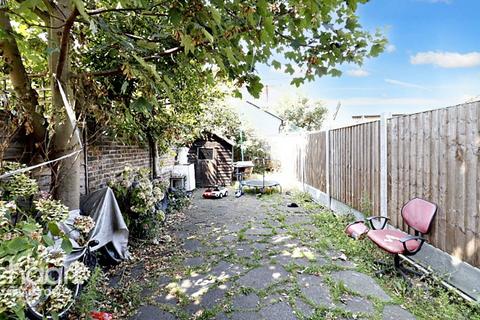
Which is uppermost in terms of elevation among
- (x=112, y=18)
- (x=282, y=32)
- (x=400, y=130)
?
(x=112, y=18)

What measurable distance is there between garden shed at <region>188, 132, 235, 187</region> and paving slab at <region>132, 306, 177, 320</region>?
8.24m

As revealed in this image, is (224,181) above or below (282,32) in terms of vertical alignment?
below

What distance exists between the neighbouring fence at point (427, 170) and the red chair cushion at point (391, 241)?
10.1 inches

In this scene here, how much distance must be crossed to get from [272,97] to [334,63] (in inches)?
743

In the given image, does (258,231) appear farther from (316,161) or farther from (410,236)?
(316,161)

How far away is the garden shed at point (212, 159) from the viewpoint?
10.9 metres

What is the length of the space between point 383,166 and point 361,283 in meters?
1.80

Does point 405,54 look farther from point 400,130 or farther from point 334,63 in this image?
point 334,63

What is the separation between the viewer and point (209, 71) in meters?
2.87

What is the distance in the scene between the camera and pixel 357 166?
5.10 metres

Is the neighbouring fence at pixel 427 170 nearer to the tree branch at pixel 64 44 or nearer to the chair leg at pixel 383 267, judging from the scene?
the chair leg at pixel 383 267

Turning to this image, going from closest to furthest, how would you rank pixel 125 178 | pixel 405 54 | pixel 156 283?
pixel 156 283, pixel 125 178, pixel 405 54

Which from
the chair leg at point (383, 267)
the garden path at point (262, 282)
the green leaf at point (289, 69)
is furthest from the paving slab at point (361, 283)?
the green leaf at point (289, 69)

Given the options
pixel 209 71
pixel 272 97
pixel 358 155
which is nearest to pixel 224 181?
pixel 358 155
